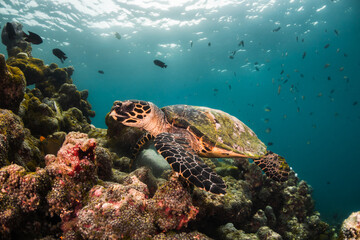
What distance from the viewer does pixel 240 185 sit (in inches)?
167

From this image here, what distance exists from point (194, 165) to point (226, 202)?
1.49 meters

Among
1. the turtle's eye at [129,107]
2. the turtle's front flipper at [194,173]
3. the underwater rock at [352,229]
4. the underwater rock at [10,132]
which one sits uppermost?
the turtle's eye at [129,107]

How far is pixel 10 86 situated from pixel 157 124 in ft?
9.25

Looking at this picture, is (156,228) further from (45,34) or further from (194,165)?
(45,34)

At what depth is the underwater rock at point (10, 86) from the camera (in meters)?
2.31

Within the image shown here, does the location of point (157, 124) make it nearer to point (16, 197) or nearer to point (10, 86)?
point (10, 86)

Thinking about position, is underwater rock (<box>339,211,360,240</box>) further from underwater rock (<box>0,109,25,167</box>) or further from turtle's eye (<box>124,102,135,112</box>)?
turtle's eye (<box>124,102,135,112</box>)

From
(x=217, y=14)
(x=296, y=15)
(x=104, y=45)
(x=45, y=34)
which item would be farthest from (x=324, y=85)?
(x=45, y=34)

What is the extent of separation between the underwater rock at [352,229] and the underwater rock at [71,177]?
2.53 metres

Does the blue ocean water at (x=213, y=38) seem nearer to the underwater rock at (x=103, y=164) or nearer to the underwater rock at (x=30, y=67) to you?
the underwater rock at (x=103, y=164)

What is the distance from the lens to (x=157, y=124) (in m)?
4.34

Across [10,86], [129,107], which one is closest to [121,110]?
[129,107]

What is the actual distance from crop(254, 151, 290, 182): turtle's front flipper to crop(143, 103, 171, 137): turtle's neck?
2951 millimetres

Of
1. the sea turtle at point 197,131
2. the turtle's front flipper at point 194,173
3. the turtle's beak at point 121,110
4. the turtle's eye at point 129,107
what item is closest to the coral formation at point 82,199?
the turtle's front flipper at point 194,173
